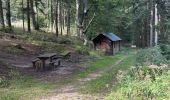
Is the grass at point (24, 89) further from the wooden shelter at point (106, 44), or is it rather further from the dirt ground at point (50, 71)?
the wooden shelter at point (106, 44)

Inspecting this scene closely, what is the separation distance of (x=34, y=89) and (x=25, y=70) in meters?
5.84

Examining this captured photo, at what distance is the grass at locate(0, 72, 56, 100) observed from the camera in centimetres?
1370

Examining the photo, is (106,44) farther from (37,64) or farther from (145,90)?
(145,90)

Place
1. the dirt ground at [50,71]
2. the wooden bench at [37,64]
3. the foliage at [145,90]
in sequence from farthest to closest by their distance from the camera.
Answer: the wooden bench at [37,64], the dirt ground at [50,71], the foliage at [145,90]

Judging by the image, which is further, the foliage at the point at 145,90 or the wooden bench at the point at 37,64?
A: the wooden bench at the point at 37,64

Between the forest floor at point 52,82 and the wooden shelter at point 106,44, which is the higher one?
the wooden shelter at point 106,44

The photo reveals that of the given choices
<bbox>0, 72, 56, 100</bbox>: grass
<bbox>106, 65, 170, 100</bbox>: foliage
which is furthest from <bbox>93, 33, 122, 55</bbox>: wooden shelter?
<bbox>106, 65, 170, 100</bbox>: foliage

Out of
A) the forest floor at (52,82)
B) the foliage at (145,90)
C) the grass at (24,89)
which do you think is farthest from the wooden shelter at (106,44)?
the foliage at (145,90)

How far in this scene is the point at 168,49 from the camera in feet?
85.3

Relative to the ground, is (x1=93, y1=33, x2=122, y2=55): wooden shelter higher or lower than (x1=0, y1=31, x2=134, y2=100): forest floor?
higher

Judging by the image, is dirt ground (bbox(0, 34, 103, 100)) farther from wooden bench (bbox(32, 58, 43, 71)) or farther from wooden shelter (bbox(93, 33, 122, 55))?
wooden shelter (bbox(93, 33, 122, 55))

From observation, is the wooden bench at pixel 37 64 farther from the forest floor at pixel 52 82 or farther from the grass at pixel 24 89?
the grass at pixel 24 89

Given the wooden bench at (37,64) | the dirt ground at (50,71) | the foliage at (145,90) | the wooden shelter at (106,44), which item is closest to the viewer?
the foliage at (145,90)

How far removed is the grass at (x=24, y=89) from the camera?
1370cm
